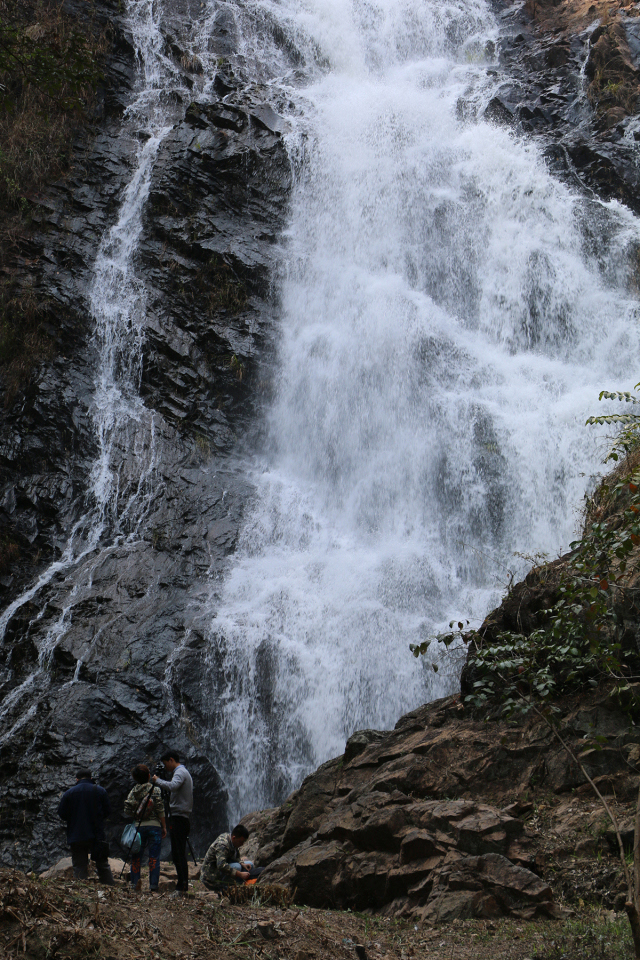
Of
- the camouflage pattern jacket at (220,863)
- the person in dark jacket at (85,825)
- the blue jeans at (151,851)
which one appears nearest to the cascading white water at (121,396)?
the person in dark jacket at (85,825)

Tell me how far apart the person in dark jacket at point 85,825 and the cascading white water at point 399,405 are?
4523 mm

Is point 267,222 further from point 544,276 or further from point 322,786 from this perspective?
point 322,786

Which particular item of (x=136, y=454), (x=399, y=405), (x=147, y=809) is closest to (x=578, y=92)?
(x=399, y=405)

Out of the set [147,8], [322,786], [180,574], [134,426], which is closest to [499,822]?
[322,786]

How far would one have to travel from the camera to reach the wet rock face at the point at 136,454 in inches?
471

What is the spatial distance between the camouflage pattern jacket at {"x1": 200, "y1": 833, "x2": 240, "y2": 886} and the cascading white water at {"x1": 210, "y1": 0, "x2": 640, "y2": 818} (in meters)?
4.97

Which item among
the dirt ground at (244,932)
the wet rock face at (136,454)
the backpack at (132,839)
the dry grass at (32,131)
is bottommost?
the dirt ground at (244,932)

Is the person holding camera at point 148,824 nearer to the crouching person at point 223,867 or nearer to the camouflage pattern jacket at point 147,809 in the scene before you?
the camouflage pattern jacket at point 147,809

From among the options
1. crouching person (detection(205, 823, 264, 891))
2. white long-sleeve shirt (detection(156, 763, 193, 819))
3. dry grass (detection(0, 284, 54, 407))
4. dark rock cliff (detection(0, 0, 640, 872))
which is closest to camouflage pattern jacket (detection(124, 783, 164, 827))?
white long-sleeve shirt (detection(156, 763, 193, 819))

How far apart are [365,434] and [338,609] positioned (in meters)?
4.50

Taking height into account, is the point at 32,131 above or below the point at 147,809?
above

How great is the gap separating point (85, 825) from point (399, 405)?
1139 cm

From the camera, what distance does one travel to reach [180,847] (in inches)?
280

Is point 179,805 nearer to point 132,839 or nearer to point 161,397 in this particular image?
point 132,839
